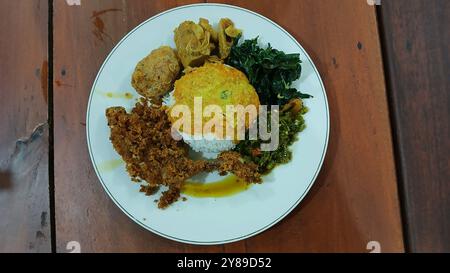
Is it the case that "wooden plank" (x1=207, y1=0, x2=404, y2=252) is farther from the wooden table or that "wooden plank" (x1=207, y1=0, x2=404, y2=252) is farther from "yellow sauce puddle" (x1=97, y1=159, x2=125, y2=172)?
"yellow sauce puddle" (x1=97, y1=159, x2=125, y2=172)

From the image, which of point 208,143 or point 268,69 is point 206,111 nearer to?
point 208,143

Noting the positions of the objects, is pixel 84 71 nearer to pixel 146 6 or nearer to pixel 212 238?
pixel 146 6

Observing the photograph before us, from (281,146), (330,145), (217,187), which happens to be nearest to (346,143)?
(330,145)

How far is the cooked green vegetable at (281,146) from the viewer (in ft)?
5.75

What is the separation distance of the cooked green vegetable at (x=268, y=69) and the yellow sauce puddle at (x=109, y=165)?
0.64 m

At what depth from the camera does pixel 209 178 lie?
5.93 ft

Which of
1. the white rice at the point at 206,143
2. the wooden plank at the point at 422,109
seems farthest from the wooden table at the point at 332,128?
the white rice at the point at 206,143

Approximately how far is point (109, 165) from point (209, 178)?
1.35 feet

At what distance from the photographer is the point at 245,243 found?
1775mm

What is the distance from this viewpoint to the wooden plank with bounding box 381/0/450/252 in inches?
68.3

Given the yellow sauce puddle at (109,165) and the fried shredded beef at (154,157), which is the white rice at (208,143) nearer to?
the fried shredded beef at (154,157)

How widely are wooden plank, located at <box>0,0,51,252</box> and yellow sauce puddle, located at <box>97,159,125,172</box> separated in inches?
10.7

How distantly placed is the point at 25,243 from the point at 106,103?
66cm
